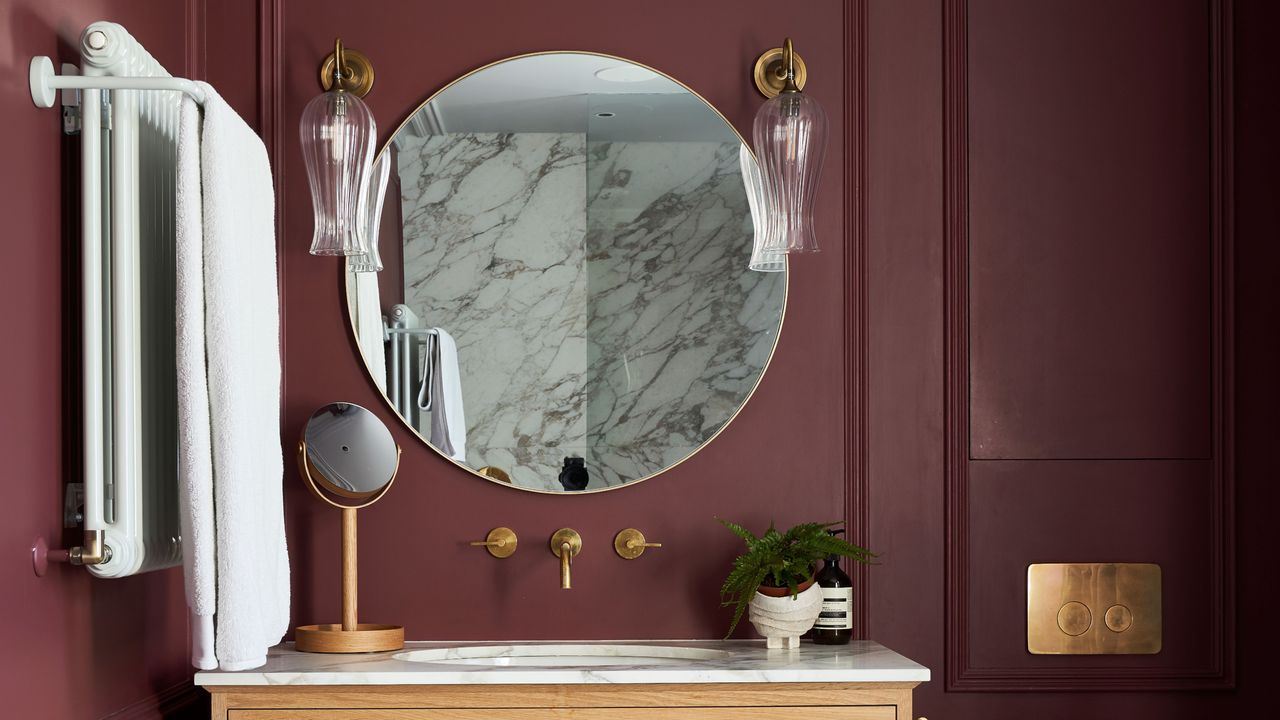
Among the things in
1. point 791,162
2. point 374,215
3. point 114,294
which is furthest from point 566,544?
point 114,294

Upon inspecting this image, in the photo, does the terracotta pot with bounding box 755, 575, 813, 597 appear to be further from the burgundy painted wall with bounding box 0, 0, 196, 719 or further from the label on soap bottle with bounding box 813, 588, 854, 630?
the burgundy painted wall with bounding box 0, 0, 196, 719

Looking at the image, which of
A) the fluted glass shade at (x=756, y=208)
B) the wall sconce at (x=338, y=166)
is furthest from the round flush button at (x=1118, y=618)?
the wall sconce at (x=338, y=166)

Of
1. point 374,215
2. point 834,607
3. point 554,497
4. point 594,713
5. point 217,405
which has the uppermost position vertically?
point 374,215

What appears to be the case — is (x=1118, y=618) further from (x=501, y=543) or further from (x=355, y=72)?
(x=355, y=72)

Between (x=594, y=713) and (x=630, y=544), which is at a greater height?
(x=630, y=544)

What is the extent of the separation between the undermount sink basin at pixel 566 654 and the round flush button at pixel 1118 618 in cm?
74

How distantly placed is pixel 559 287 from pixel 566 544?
47cm

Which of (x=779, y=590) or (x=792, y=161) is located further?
(x=792, y=161)

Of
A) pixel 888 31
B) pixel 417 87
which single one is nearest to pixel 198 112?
pixel 417 87

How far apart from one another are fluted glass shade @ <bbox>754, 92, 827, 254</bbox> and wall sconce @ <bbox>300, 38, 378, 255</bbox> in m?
0.71

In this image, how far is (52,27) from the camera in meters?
1.49

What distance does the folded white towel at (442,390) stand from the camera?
214 cm

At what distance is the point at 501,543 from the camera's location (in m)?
2.13

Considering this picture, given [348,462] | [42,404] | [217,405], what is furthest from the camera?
[348,462]
